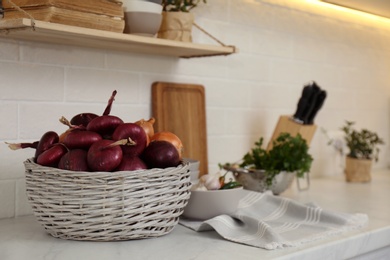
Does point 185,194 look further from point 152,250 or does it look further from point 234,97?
point 234,97

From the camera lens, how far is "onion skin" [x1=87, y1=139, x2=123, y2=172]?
3.21 feet

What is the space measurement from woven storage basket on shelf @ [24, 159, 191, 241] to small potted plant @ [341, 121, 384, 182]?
1.15m

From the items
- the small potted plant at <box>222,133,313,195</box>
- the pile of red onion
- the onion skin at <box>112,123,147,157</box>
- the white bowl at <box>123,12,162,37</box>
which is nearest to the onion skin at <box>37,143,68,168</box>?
the pile of red onion

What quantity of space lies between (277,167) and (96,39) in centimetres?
70

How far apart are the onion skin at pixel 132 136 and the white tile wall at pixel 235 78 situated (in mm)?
378

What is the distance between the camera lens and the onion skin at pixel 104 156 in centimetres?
98

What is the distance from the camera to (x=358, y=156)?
6.75 feet

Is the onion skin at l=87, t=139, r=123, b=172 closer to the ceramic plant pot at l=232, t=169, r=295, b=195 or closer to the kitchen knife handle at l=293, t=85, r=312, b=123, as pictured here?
the ceramic plant pot at l=232, t=169, r=295, b=195

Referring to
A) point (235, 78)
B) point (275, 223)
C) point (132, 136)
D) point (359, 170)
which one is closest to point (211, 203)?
point (275, 223)

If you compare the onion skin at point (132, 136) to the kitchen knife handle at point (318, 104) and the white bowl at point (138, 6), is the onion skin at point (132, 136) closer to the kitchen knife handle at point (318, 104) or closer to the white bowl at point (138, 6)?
the white bowl at point (138, 6)

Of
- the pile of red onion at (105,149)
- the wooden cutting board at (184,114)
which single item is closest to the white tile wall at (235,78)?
the wooden cutting board at (184,114)

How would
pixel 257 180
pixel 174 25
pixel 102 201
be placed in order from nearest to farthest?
pixel 102 201 → pixel 174 25 → pixel 257 180

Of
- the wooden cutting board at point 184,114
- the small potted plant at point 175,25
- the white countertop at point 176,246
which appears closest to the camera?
the white countertop at point 176,246

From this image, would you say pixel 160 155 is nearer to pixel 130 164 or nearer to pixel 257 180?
pixel 130 164
